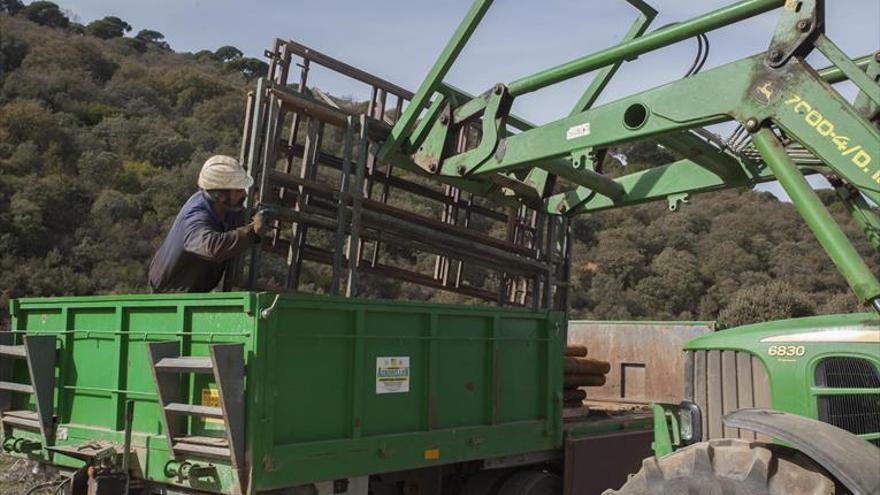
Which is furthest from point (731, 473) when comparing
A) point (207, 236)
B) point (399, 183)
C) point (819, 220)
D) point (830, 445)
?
point (399, 183)

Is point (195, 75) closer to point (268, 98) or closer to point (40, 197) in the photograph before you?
point (40, 197)

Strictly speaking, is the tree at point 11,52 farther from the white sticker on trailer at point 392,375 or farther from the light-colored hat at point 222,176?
the white sticker on trailer at point 392,375

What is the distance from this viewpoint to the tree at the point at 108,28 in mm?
56438

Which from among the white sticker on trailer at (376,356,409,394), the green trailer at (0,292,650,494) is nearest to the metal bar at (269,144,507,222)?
the green trailer at (0,292,650,494)

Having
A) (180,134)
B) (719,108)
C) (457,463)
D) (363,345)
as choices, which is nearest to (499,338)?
(457,463)

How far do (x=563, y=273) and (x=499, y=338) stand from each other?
10.0 ft

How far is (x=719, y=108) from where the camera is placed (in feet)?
15.3

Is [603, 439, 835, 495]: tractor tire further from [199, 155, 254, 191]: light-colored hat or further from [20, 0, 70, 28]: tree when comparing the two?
[20, 0, 70, 28]: tree

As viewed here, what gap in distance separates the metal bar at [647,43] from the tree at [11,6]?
52.2m

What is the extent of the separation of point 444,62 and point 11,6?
176 feet

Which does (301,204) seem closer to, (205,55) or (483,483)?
(483,483)

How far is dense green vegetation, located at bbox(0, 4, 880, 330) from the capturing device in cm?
2336

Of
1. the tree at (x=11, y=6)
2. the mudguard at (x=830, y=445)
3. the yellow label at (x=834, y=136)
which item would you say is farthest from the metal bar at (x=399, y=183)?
the tree at (x=11, y=6)

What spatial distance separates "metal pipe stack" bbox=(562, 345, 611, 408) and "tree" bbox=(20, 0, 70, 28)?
5183cm
